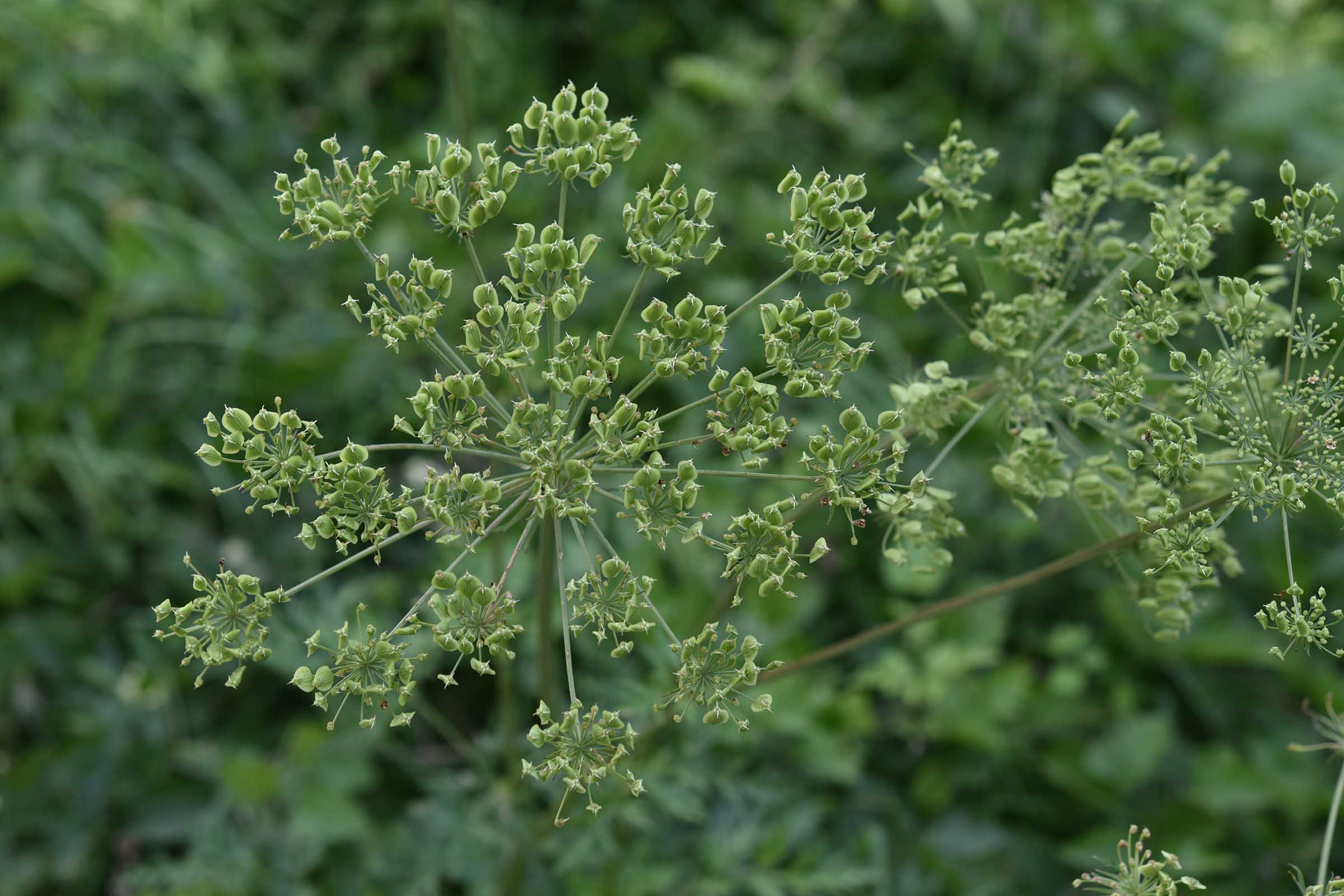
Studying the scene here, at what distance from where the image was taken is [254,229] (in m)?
6.26

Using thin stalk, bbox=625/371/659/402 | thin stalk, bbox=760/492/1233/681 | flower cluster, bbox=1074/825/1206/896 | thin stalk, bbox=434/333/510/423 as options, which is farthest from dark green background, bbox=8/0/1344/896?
flower cluster, bbox=1074/825/1206/896

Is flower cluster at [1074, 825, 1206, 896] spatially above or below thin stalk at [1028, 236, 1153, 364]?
below

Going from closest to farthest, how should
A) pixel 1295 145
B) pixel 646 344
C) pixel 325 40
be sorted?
pixel 646 344 → pixel 1295 145 → pixel 325 40

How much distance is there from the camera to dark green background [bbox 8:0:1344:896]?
4207 mm

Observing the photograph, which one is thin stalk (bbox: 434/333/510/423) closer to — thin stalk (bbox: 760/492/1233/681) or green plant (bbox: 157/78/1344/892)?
green plant (bbox: 157/78/1344/892)

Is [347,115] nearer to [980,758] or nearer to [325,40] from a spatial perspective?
[325,40]

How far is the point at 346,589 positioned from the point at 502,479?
1.43 metres

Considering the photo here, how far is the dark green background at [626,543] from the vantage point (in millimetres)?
4207

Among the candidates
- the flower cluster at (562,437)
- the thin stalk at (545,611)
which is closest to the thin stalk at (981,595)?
the flower cluster at (562,437)

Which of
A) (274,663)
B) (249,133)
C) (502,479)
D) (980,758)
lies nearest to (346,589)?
(274,663)

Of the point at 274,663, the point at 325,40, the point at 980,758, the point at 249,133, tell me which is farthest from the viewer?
the point at 325,40

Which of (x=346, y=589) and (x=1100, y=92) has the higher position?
(x=1100, y=92)

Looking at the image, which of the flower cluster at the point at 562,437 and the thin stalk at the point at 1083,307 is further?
the thin stalk at the point at 1083,307

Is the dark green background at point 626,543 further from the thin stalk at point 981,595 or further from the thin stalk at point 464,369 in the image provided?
the thin stalk at point 464,369
